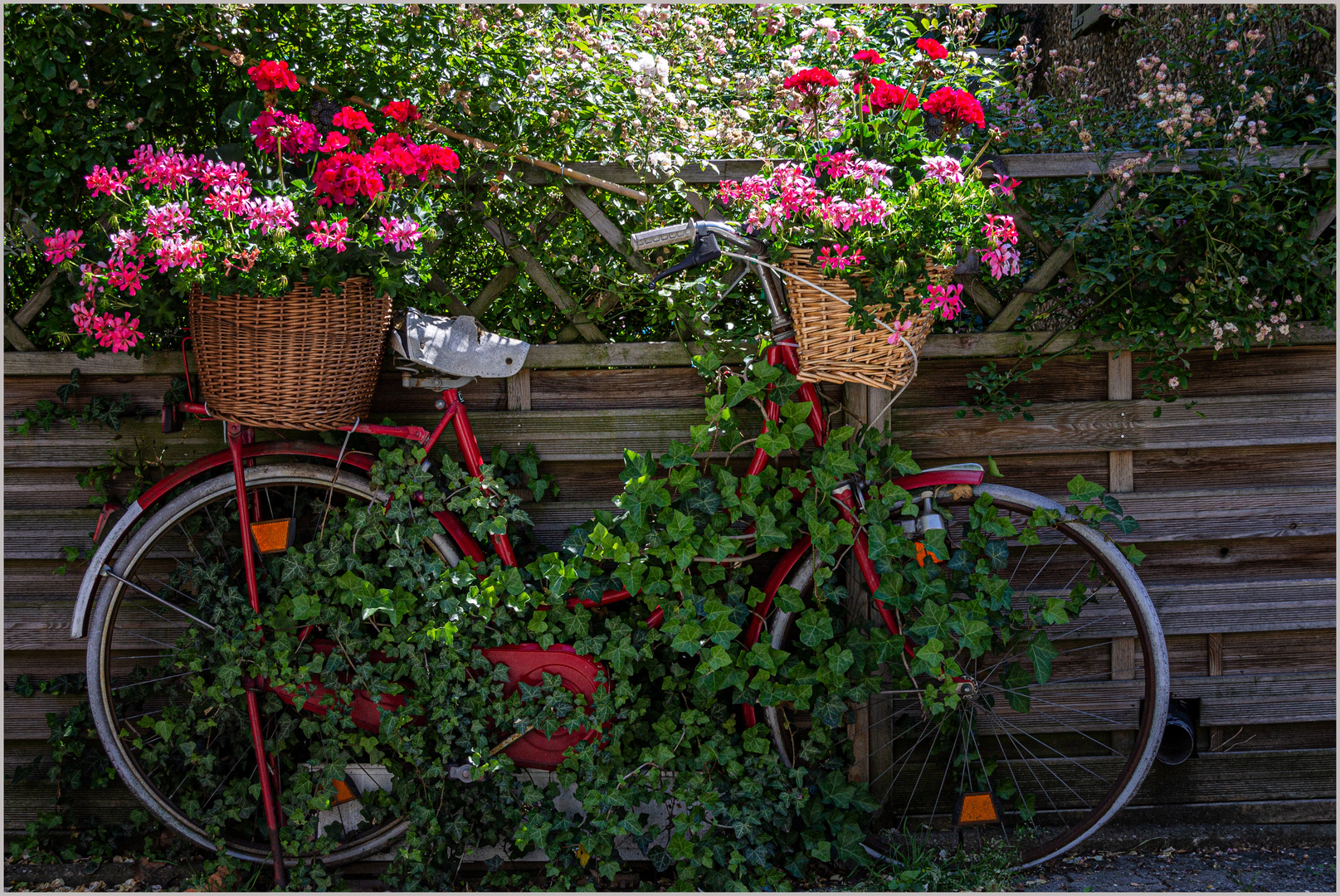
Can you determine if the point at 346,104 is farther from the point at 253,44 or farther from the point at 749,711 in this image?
the point at 749,711

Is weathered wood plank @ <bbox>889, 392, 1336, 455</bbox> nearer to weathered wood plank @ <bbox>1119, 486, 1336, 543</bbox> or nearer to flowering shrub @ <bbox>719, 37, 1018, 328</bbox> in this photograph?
weathered wood plank @ <bbox>1119, 486, 1336, 543</bbox>

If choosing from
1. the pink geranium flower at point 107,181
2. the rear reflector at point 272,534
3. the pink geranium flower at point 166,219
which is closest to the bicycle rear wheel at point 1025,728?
the rear reflector at point 272,534

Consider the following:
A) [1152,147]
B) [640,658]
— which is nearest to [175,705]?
[640,658]

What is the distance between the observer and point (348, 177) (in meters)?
1.99

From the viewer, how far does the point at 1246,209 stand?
7.32 ft

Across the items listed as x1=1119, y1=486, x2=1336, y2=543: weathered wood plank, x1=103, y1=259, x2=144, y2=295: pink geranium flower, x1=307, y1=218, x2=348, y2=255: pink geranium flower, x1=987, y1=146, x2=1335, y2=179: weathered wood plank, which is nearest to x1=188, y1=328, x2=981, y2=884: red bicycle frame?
x1=103, y1=259, x2=144, y2=295: pink geranium flower

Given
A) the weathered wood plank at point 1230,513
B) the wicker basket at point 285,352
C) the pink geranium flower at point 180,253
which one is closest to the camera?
the pink geranium flower at point 180,253

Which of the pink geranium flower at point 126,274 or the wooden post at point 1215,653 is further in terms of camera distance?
the wooden post at point 1215,653

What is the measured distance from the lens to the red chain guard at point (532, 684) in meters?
2.27

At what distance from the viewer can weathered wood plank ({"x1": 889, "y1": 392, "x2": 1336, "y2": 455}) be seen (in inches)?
96.8

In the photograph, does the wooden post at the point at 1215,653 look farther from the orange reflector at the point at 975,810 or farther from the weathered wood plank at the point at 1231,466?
the orange reflector at the point at 975,810

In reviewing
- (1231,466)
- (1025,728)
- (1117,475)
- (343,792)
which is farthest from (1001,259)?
(343,792)

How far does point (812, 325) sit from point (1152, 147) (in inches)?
45.5

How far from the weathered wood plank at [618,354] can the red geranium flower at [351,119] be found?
2.31 ft
